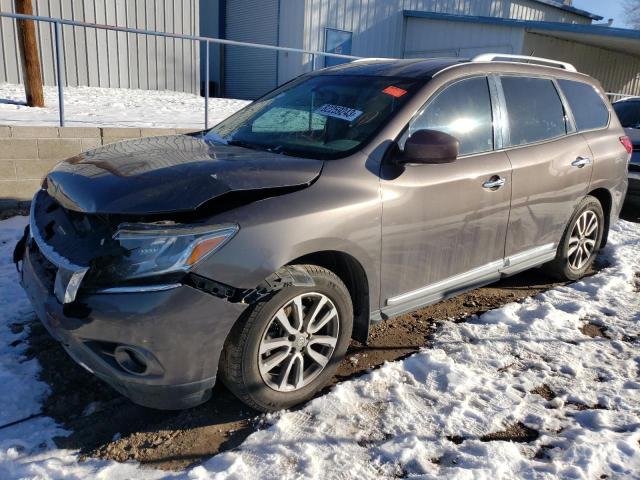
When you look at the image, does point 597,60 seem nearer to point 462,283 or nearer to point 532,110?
point 532,110

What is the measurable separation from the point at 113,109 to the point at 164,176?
7580mm

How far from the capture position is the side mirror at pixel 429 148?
2934 millimetres

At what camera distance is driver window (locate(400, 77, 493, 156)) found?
130 inches

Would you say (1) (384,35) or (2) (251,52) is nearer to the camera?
(2) (251,52)

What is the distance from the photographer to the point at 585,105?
4.63 meters

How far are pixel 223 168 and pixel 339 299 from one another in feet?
2.99

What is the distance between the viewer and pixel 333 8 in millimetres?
17047

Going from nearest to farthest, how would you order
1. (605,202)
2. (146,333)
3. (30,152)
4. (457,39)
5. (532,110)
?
(146,333)
(532,110)
(605,202)
(30,152)
(457,39)

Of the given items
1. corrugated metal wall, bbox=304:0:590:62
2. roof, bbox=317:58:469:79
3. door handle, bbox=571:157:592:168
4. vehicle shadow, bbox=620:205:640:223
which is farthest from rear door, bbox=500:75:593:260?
corrugated metal wall, bbox=304:0:590:62

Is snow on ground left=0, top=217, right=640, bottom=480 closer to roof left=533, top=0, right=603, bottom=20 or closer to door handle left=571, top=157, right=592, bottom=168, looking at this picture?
door handle left=571, top=157, right=592, bottom=168

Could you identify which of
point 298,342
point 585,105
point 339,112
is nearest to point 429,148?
point 339,112

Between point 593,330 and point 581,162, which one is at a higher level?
point 581,162

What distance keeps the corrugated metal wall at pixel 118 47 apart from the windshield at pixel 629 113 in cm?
1003

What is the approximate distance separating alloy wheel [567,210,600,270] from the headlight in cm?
348
